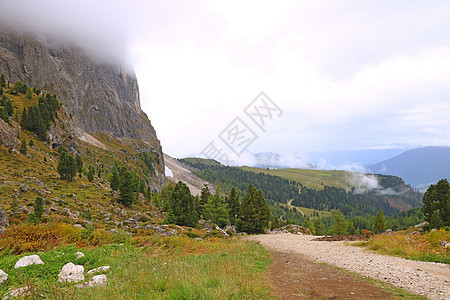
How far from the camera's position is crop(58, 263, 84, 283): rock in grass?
7.38m

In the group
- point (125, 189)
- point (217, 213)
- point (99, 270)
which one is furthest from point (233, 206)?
point (99, 270)

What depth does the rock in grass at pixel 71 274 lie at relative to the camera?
7379mm

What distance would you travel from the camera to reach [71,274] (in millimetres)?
Answer: 7762

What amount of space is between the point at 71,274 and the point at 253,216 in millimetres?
41807

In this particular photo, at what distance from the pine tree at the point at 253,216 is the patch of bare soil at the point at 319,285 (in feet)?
117

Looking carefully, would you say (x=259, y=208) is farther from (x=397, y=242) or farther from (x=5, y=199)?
(x=5, y=199)

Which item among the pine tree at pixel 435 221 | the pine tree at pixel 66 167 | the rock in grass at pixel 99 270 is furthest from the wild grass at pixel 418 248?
the pine tree at pixel 66 167

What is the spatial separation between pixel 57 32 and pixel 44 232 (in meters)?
232

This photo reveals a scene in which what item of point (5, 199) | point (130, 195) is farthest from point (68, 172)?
point (5, 199)

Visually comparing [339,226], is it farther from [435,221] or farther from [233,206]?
[435,221]

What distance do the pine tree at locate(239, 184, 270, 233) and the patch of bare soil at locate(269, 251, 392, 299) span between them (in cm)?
3553

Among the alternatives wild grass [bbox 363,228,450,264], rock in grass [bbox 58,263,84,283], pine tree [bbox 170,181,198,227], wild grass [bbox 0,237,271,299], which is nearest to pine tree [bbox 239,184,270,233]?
pine tree [bbox 170,181,198,227]

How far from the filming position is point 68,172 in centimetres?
3994

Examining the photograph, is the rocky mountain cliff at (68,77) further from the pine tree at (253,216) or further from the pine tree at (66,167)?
the pine tree at (253,216)
